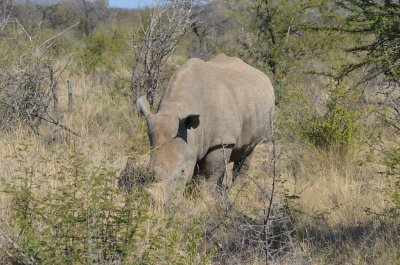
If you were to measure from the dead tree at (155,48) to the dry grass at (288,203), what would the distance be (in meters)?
0.58

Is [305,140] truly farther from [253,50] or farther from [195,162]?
[253,50]

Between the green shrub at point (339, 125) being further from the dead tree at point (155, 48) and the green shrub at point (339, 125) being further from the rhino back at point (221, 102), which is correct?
the dead tree at point (155, 48)

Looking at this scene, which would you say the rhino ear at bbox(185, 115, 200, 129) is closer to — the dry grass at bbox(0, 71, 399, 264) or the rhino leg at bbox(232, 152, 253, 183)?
the dry grass at bbox(0, 71, 399, 264)

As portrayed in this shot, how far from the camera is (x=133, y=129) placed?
10.4 metres

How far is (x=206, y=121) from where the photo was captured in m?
7.43

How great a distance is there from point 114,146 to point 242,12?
6.56 m

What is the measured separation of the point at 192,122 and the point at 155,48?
4.44 m

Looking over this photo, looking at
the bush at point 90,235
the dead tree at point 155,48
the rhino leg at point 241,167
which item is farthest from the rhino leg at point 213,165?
the dead tree at point 155,48

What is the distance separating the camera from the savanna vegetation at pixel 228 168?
4.50 m

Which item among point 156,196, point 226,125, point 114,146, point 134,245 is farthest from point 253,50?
point 134,245

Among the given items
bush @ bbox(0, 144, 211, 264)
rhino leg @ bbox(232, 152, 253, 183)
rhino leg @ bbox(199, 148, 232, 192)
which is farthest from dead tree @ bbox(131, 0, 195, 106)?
bush @ bbox(0, 144, 211, 264)

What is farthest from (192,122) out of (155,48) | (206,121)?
(155,48)

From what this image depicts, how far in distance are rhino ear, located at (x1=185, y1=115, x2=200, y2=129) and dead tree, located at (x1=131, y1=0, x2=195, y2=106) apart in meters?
4.09

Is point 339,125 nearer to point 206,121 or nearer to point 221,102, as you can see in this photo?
point 221,102
